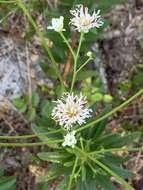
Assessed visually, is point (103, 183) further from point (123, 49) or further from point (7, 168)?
point (123, 49)

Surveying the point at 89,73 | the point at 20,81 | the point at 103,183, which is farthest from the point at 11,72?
the point at 103,183

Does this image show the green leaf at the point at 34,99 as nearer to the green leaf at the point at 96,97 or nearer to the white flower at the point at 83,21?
the green leaf at the point at 96,97

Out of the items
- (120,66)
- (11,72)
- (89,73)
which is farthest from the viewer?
(120,66)

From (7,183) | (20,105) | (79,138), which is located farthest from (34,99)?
(79,138)

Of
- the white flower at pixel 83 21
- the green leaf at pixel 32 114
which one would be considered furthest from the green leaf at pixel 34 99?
the white flower at pixel 83 21

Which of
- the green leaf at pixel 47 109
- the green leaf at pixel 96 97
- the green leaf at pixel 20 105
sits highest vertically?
the green leaf at pixel 20 105

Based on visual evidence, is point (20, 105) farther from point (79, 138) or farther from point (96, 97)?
point (79, 138)

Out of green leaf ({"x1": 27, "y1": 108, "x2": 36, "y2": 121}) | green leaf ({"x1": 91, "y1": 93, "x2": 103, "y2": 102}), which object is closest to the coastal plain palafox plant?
green leaf ({"x1": 27, "y1": 108, "x2": 36, "y2": 121})

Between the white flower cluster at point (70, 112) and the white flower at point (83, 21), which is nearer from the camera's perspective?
the white flower cluster at point (70, 112)
